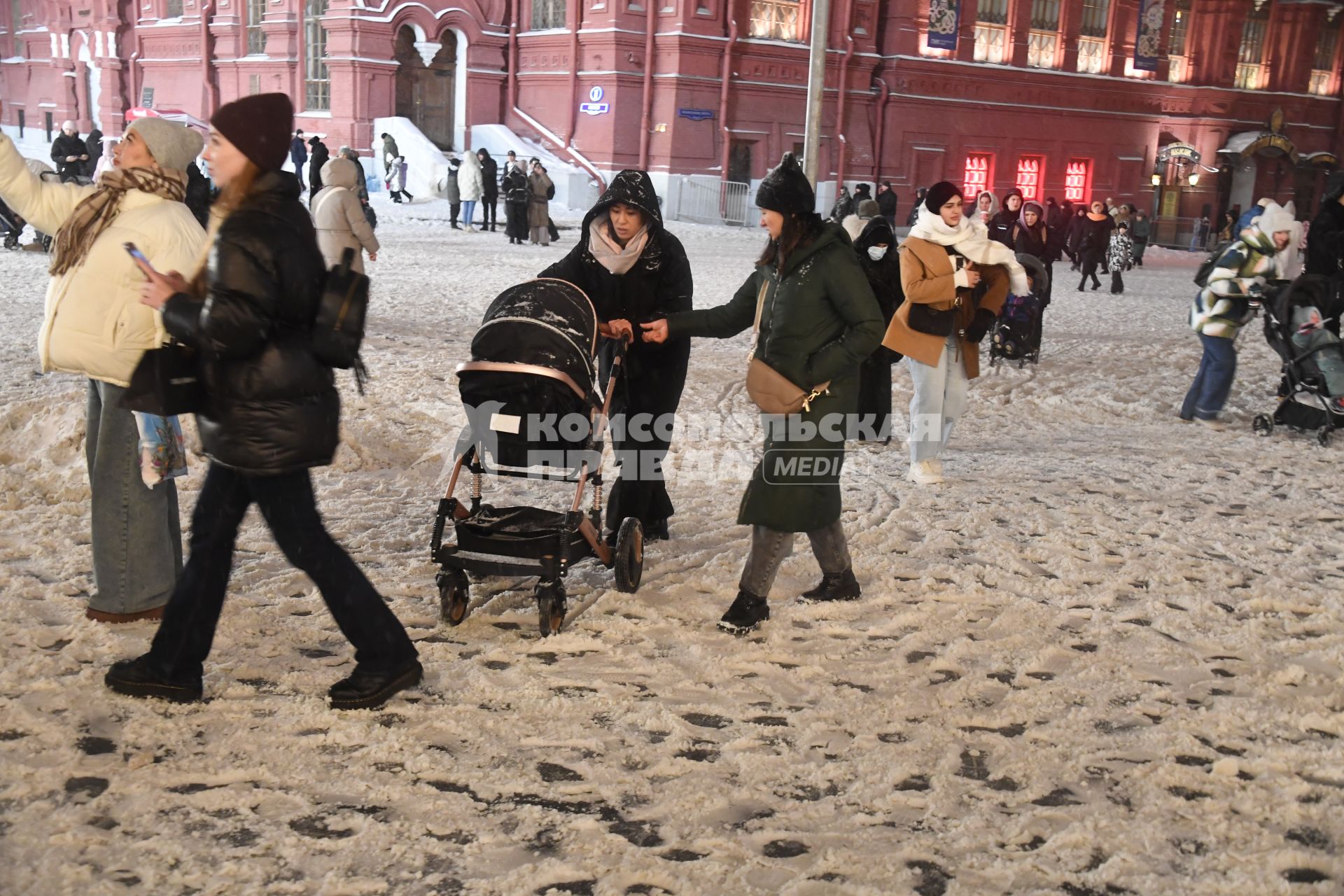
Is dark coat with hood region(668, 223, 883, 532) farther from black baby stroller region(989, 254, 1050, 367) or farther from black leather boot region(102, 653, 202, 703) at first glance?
black baby stroller region(989, 254, 1050, 367)

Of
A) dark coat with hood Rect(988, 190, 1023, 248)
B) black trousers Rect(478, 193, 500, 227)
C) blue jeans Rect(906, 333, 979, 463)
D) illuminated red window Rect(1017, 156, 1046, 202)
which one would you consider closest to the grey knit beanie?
blue jeans Rect(906, 333, 979, 463)

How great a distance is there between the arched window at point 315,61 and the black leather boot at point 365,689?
2857 cm

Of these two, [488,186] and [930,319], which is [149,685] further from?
[488,186]

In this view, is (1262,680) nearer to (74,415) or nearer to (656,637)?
(656,637)

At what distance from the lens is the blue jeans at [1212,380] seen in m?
9.74

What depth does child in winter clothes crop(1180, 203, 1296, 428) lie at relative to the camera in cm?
945

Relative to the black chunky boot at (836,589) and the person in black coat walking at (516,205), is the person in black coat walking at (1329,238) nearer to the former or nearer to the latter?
the black chunky boot at (836,589)

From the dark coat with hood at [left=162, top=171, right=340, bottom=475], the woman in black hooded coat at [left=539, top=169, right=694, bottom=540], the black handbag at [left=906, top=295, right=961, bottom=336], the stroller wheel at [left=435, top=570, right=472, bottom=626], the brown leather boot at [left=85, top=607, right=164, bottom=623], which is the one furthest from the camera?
the black handbag at [left=906, top=295, right=961, bottom=336]

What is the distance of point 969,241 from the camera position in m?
6.98

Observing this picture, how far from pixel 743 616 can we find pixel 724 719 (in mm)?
868

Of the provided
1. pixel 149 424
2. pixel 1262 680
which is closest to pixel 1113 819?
pixel 1262 680

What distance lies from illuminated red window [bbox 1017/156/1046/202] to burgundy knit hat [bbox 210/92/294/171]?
31538mm

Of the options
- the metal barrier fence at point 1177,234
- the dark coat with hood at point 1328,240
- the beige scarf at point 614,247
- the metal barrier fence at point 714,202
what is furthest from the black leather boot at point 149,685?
the metal barrier fence at point 1177,234

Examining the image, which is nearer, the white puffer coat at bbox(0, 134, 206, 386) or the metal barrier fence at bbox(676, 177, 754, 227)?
→ the white puffer coat at bbox(0, 134, 206, 386)
